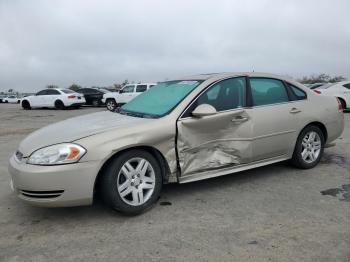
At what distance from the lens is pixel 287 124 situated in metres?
4.78

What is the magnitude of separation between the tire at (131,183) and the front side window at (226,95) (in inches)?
39.1

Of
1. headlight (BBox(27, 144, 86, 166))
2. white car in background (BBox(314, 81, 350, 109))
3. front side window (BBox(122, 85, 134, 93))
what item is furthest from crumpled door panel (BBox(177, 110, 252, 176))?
front side window (BBox(122, 85, 134, 93))

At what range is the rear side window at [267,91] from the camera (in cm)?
462

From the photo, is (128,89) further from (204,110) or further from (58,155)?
(58,155)

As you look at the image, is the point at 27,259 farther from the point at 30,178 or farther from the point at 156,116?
the point at 156,116

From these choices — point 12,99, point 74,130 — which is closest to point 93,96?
point 74,130

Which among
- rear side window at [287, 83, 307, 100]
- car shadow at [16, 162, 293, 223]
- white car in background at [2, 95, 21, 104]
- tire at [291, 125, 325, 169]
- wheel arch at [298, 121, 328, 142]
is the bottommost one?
white car in background at [2, 95, 21, 104]

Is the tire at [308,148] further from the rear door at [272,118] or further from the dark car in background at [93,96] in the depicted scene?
the dark car in background at [93,96]

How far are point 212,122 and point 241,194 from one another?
0.94 m

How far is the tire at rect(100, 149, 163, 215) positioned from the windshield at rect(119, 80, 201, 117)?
640mm

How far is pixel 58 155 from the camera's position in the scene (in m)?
3.31

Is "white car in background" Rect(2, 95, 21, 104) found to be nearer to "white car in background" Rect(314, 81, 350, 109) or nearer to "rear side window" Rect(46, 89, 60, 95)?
"rear side window" Rect(46, 89, 60, 95)

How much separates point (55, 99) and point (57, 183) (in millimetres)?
19667

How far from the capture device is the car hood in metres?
3.48
